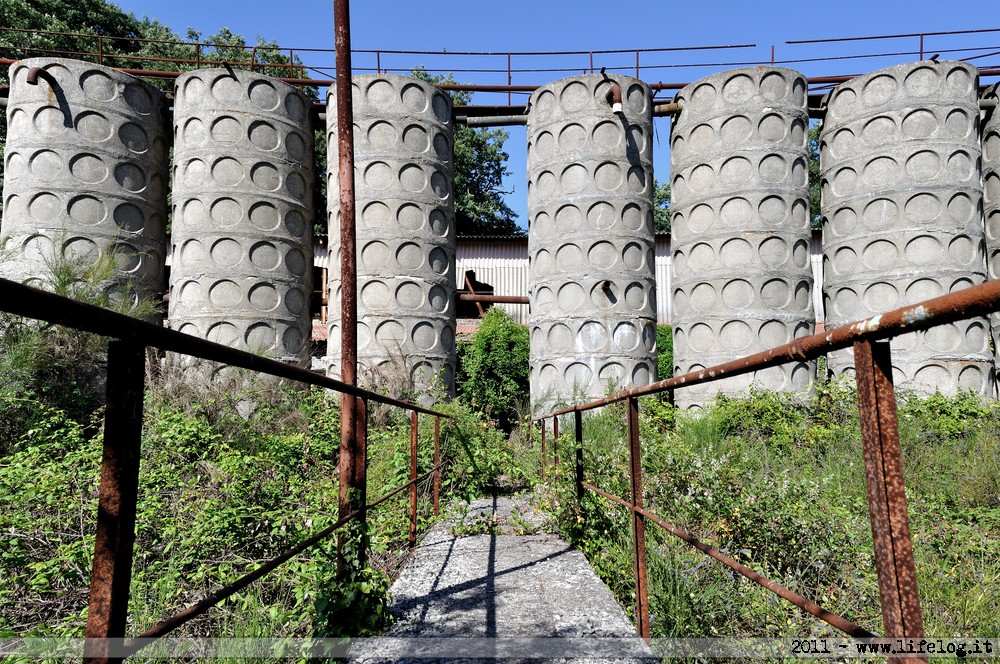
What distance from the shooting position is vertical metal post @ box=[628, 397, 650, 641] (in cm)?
260

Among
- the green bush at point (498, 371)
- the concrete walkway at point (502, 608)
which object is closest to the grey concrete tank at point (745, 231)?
the green bush at point (498, 371)

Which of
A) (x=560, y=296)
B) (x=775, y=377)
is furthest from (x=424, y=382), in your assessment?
(x=775, y=377)

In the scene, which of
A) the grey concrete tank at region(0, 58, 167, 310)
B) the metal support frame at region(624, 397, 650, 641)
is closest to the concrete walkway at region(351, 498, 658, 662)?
the metal support frame at region(624, 397, 650, 641)

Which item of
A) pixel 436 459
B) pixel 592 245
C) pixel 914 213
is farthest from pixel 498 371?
pixel 914 213

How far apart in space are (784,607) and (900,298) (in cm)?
866

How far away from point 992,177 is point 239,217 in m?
13.1

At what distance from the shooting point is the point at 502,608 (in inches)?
119

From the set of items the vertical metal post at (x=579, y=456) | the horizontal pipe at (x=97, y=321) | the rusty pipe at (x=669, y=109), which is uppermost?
the rusty pipe at (x=669, y=109)

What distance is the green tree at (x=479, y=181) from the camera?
25.5 m

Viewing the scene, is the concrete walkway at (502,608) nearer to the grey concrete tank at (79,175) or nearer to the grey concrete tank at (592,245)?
the grey concrete tank at (592,245)

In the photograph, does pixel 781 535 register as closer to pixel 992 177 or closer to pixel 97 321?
pixel 97 321

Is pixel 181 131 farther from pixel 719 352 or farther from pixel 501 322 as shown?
pixel 719 352

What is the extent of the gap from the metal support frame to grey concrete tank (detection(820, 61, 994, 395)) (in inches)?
334

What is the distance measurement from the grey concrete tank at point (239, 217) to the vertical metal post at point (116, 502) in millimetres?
9375
